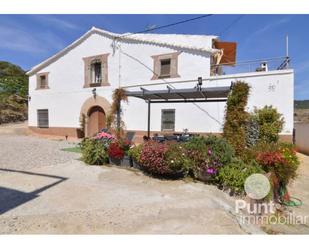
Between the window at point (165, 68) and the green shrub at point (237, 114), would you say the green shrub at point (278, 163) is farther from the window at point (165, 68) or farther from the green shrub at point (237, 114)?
the window at point (165, 68)

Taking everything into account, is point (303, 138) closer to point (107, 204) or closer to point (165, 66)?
point (165, 66)

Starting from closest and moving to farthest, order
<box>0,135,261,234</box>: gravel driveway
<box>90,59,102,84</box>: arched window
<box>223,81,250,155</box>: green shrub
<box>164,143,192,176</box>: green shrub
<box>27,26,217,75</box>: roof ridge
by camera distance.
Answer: <box>0,135,261,234</box>: gravel driveway < <box>164,143,192,176</box>: green shrub < <box>223,81,250,155</box>: green shrub < <box>27,26,217,75</box>: roof ridge < <box>90,59,102,84</box>: arched window

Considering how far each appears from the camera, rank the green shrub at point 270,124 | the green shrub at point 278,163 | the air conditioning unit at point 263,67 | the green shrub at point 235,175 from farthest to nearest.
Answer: the air conditioning unit at point 263,67, the green shrub at point 270,124, the green shrub at point 278,163, the green shrub at point 235,175

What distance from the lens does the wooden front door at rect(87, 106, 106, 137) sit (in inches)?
604

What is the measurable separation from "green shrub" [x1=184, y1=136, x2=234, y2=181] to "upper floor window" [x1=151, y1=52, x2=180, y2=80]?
284 inches

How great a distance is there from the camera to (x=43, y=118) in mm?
17484

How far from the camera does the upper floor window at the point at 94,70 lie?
14914 millimetres

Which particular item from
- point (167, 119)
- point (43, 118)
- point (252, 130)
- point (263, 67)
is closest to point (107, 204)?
point (252, 130)

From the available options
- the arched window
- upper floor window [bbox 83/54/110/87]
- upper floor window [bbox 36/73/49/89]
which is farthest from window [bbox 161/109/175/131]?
upper floor window [bbox 36/73/49/89]

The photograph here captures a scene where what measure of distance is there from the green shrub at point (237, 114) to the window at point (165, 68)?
4927 mm

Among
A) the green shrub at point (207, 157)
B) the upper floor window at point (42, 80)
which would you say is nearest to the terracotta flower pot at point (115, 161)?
the green shrub at point (207, 157)

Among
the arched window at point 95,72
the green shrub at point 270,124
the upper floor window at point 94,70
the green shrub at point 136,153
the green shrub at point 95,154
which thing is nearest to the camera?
the green shrub at point 136,153

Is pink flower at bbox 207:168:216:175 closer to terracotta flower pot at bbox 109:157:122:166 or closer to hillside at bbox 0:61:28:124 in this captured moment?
terracotta flower pot at bbox 109:157:122:166

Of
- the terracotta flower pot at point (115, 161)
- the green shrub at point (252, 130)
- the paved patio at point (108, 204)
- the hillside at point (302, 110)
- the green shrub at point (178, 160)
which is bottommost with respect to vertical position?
the paved patio at point (108, 204)
